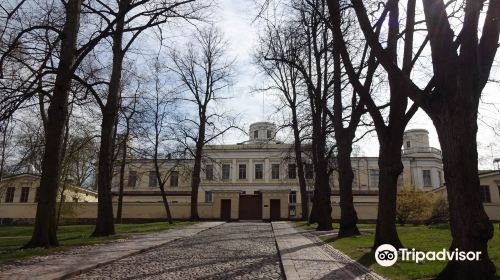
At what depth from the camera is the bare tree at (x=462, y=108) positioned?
6109 millimetres

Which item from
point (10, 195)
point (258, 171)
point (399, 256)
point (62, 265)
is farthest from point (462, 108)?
point (258, 171)

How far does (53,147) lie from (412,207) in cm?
2559

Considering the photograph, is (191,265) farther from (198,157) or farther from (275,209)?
(275,209)

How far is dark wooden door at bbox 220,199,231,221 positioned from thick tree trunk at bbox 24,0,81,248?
117 ft

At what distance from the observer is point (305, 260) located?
9.80 m

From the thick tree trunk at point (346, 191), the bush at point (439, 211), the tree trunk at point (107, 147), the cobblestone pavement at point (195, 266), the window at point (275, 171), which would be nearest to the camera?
the cobblestone pavement at point (195, 266)

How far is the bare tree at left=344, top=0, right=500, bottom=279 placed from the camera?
611cm

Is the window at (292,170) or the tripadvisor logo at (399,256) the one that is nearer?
the tripadvisor logo at (399,256)

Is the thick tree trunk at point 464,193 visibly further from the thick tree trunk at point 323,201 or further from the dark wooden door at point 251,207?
the dark wooden door at point 251,207

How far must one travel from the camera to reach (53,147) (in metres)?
12.7

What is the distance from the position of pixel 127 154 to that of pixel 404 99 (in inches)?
1122

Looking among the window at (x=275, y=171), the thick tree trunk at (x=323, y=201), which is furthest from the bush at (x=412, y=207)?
the window at (x=275, y=171)

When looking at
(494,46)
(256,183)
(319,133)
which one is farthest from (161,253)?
(256,183)

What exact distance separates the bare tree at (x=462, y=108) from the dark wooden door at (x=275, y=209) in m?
42.6
